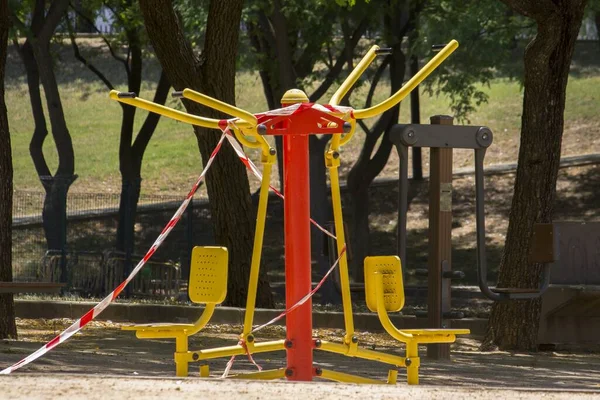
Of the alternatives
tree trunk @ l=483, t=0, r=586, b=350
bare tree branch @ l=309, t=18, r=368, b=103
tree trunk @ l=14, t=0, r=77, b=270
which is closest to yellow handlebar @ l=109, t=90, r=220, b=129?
tree trunk @ l=483, t=0, r=586, b=350

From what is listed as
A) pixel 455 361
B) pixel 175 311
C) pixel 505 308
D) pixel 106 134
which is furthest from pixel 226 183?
pixel 106 134

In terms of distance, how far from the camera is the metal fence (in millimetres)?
20891

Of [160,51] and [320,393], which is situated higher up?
[160,51]

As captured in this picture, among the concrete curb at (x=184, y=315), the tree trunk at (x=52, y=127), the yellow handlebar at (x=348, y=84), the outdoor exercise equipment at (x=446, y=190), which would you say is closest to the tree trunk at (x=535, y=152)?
the outdoor exercise equipment at (x=446, y=190)

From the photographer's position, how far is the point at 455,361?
1106 centimetres

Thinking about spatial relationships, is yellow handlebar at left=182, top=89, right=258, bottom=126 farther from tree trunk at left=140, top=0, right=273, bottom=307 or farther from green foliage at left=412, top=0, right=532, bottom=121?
green foliage at left=412, top=0, right=532, bottom=121

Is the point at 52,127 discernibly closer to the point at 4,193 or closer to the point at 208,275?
the point at 4,193

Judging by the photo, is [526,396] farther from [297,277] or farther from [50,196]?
[50,196]

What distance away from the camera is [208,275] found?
6980 millimetres

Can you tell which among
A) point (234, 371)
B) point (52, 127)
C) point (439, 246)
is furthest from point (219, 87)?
point (52, 127)

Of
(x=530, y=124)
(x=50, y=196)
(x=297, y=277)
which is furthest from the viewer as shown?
(x=50, y=196)

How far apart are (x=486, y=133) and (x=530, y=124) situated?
2383 millimetres

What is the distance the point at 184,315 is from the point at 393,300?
A: 803 cm

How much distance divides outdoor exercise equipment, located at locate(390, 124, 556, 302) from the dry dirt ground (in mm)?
751
